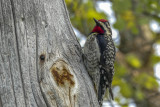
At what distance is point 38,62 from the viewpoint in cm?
297

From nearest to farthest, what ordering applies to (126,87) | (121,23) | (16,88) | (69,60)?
(16,88), (69,60), (121,23), (126,87)

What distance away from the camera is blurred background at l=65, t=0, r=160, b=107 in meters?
6.30

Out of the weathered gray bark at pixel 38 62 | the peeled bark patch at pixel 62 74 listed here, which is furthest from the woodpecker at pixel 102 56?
the peeled bark patch at pixel 62 74

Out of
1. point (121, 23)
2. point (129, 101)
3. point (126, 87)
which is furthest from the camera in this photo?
point (129, 101)

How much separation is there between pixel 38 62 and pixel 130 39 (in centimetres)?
650

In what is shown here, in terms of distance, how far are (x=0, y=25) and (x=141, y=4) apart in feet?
14.9

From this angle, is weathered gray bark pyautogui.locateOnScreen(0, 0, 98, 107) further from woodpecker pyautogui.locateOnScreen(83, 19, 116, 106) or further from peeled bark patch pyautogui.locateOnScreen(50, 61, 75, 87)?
woodpecker pyautogui.locateOnScreen(83, 19, 116, 106)

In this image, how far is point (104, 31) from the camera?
439 cm

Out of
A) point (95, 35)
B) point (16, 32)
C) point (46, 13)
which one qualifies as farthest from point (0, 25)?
point (95, 35)

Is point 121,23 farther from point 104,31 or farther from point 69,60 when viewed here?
point 69,60

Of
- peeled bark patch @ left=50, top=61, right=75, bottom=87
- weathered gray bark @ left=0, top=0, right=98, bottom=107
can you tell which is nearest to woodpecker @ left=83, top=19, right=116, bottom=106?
weathered gray bark @ left=0, top=0, right=98, bottom=107

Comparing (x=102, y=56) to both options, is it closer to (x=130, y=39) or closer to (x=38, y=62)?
(x=38, y=62)

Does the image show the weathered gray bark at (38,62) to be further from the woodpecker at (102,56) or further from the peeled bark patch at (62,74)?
the woodpecker at (102,56)

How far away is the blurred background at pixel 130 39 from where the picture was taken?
6301mm
